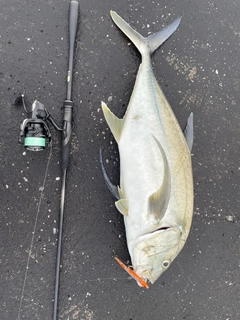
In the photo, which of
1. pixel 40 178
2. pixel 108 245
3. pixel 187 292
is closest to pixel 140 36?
pixel 40 178

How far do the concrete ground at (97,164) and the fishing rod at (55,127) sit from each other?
0.21ft

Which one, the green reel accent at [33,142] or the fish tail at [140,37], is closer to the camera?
the green reel accent at [33,142]

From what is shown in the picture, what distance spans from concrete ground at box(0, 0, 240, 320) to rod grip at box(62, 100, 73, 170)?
9 centimetres

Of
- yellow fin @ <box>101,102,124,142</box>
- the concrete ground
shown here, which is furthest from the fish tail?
yellow fin @ <box>101,102,124,142</box>

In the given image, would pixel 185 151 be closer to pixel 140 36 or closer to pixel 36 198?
pixel 140 36

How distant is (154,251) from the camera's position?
1895mm

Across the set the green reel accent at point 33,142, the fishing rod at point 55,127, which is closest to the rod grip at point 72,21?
the fishing rod at point 55,127

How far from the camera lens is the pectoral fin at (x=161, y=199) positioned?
1846mm

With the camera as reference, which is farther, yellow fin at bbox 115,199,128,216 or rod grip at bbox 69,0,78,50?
rod grip at bbox 69,0,78,50

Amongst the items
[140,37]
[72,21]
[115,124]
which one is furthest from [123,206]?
[72,21]

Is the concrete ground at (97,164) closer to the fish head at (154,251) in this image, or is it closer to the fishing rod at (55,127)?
the fishing rod at (55,127)

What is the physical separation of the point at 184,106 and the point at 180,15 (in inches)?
26.9

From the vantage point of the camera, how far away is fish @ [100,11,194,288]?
6.17 ft

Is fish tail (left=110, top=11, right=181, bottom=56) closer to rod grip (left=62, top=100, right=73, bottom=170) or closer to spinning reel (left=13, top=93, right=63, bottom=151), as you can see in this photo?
rod grip (left=62, top=100, right=73, bottom=170)
